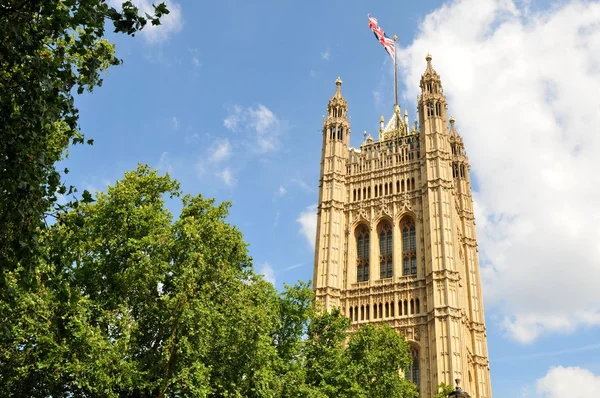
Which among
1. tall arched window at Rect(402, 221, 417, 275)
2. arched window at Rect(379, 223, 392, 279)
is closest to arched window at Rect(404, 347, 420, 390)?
tall arched window at Rect(402, 221, 417, 275)

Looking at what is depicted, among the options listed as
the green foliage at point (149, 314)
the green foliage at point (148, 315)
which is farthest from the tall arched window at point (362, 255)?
the green foliage at point (148, 315)

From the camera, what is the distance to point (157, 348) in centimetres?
→ 1927

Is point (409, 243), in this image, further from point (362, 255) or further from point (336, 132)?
point (336, 132)

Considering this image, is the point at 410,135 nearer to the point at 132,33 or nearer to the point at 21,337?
the point at 21,337

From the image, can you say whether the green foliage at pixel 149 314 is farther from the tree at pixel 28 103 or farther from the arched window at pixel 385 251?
the arched window at pixel 385 251

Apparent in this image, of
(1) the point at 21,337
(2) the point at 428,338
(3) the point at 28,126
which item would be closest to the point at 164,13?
(3) the point at 28,126

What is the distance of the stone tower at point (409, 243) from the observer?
48.5m

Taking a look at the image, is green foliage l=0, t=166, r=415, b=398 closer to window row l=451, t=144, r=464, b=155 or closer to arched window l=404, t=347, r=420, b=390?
arched window l=404, t=347, r=420, b=390

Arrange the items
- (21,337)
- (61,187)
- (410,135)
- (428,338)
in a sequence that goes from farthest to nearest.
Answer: (410,135) < (428,338) < (21,337) < (61,187)

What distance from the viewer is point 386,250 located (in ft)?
182

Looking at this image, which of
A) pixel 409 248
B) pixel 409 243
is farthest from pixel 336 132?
pixel 409 248

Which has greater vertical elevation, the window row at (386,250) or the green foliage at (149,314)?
the window row at (386,250)

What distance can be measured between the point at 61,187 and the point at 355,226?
159 ft

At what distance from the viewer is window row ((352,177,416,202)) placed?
57.9m
